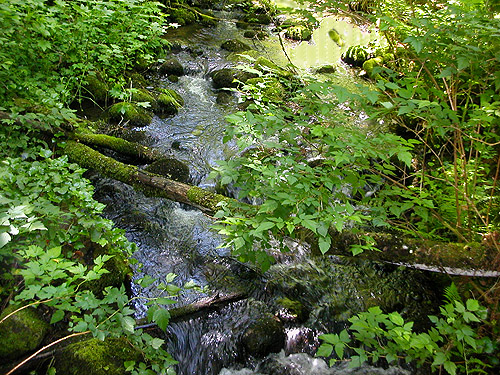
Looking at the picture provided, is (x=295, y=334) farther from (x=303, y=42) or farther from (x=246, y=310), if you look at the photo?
(x=303, y=42)

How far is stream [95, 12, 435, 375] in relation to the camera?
9.86 ft

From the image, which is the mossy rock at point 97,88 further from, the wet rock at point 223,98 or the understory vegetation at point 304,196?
the wet rock at point 223,98

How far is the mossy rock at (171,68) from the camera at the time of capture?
7.50 m


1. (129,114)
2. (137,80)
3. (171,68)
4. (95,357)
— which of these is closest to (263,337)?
(95,357)

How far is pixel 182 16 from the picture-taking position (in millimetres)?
10812

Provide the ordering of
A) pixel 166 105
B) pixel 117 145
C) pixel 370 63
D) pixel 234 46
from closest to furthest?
pixel 117 145 < pixel 166 105 < pixel 370 63 < pixel 234 46

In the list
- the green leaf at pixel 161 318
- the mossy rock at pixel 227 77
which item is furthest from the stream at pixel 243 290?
the mossy rock at pixel 227 77

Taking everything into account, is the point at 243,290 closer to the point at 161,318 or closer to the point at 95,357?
the point at 95,357

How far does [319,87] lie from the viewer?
2.23m

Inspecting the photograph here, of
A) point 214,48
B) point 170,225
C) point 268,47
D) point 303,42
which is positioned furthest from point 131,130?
point 303,42

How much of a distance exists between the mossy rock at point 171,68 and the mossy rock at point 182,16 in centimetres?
378

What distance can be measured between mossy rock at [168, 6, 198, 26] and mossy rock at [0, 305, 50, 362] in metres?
10.1

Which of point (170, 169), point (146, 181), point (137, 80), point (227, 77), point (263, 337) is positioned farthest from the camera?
point (227, 77)

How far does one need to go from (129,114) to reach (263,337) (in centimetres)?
423
